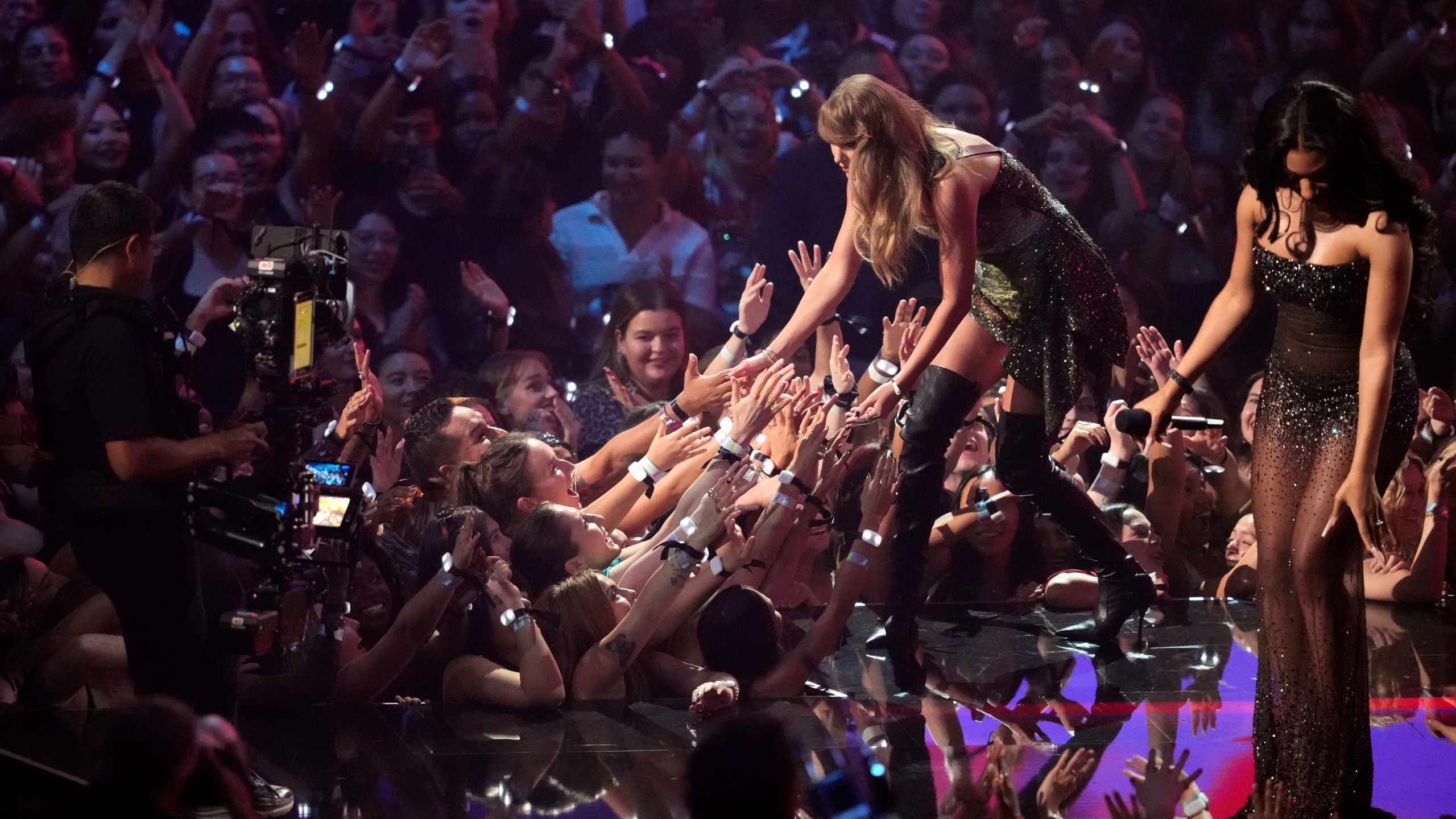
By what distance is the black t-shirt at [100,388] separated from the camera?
8.27ft

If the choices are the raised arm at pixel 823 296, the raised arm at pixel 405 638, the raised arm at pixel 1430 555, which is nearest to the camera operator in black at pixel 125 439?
the raised arm at pixel 405 638

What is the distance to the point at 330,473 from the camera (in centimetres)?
266

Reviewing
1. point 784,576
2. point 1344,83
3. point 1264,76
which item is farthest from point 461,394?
point 1344,83

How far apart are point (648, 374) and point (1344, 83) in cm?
391

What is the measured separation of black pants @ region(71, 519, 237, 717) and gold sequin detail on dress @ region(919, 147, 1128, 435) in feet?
6.69

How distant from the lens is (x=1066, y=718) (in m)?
3.29

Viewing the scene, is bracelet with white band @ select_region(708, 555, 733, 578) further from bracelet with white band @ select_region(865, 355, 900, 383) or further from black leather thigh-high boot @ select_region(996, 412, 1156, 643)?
bracelet with white band @ select_region(865, 355, 900, 383)

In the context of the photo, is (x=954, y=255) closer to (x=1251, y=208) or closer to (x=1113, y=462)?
(x=1251, y=208)

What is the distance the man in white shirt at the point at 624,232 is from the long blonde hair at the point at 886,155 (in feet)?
8.70

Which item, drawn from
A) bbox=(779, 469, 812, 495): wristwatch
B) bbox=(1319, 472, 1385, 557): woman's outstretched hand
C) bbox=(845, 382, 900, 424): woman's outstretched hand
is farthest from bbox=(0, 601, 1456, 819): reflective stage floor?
bbox=(845, 382, 900, 424): woman's outstretched hand

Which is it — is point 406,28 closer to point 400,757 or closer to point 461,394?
point 461,394

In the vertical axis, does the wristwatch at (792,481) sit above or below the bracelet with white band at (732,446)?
below

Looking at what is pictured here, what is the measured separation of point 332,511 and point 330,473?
8cm

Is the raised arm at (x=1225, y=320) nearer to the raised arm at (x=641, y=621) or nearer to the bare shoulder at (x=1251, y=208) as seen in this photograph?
the bare shoulder at (x=1251, y=208)
